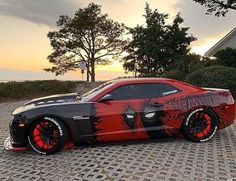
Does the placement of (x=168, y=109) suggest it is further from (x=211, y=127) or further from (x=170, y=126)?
(x=211, y=127)

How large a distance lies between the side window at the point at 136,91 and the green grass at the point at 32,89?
1328 cm

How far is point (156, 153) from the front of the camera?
220 inches

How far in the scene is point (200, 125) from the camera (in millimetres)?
6297

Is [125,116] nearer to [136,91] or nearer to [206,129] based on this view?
[136,91]

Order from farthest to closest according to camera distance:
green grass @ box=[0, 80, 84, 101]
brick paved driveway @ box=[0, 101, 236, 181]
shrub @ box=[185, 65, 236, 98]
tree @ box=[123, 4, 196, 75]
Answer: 1. tree @ box=[123, 4, 196, 75]
2. green grass @ box=[0, 80, 84, 101]
3. shrub @ box=[185, 65, 236, 98]
4. brick paved driveway @ box=[0, 101, 236, 181]

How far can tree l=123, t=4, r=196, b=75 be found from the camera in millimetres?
32281

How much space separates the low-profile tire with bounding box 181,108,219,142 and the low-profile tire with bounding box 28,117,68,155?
2.41 meters

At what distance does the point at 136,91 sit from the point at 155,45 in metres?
26.5

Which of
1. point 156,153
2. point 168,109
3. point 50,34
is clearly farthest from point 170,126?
point 50,34

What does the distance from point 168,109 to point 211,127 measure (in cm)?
99

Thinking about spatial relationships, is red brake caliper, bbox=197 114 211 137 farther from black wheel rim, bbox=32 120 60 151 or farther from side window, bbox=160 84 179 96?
black wheel rim, bbox=32 120 60 151

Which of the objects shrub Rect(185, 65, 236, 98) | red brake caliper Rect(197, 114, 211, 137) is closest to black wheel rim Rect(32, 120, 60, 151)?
red brake caliper Rect(197, 114, 211, 137)

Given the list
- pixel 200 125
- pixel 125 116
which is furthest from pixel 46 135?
pixel 200 125

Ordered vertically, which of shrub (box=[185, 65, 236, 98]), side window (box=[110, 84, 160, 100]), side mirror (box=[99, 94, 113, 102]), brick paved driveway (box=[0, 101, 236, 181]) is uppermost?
shrub (box=[185, 65, 236, 98])
